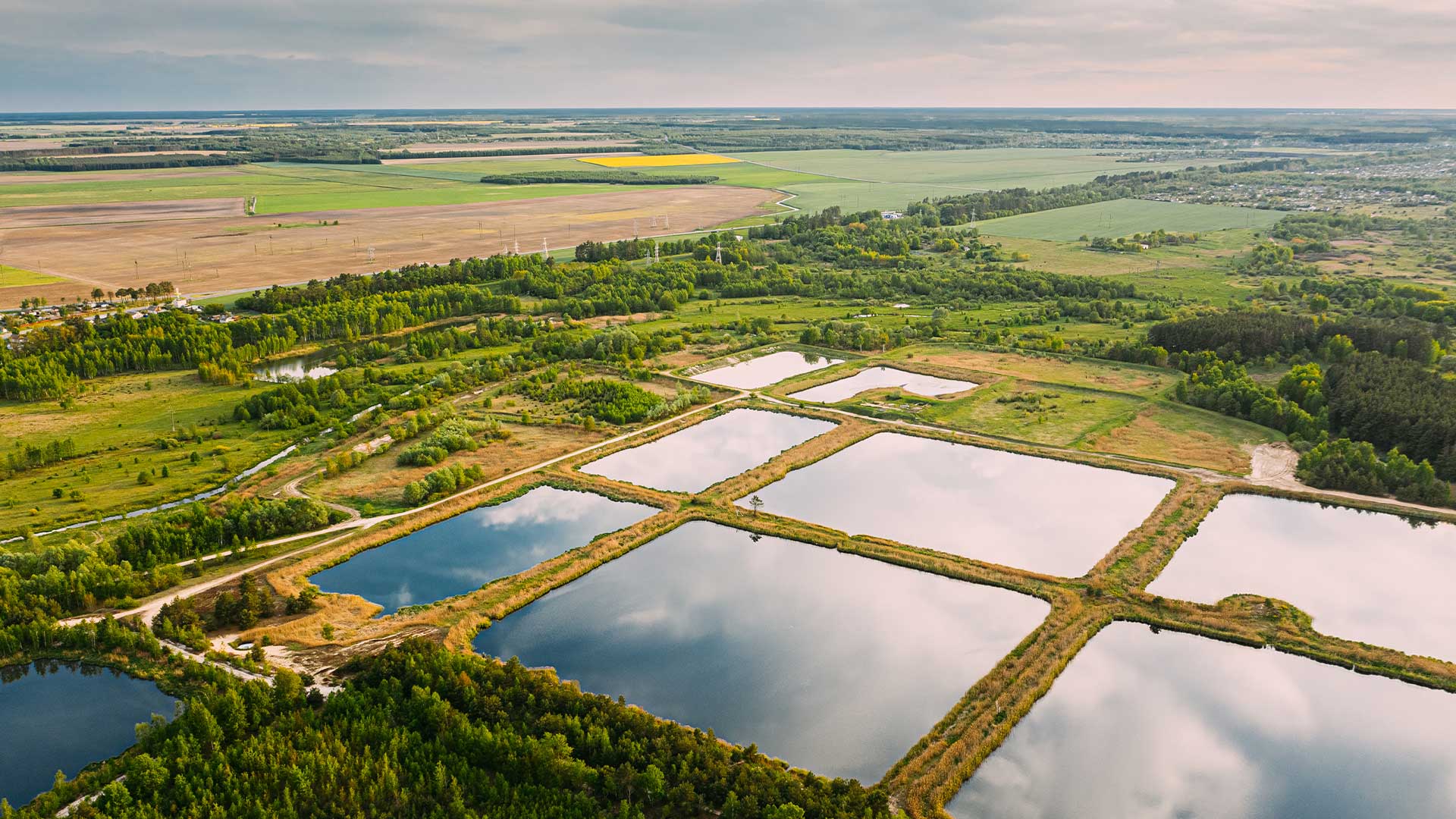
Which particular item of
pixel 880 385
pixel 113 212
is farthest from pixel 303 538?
pixel 113 212

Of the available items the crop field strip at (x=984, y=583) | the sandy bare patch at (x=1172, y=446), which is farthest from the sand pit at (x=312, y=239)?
the sandy bare patch at (x=1172, y=446)

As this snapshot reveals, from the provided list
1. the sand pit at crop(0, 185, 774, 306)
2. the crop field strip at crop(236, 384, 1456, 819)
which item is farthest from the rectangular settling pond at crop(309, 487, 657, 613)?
the sand pit at crop(0, 185, 774, 306)

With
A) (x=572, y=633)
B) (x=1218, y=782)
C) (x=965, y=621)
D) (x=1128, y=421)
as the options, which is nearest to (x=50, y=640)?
(x=572, y=633)

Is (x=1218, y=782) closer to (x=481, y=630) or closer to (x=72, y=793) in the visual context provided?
(x=481, y=630)

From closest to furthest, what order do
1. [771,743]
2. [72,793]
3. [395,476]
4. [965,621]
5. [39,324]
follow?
[72,793]
[771,743]
[965,621]
[395,476]
[39,324]

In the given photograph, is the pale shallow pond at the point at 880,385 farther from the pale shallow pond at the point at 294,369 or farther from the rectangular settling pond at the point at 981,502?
the pale shallow pond at the point at 294,369

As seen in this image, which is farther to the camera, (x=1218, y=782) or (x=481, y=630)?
(x=481, y=630)

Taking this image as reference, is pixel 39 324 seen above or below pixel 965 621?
above
